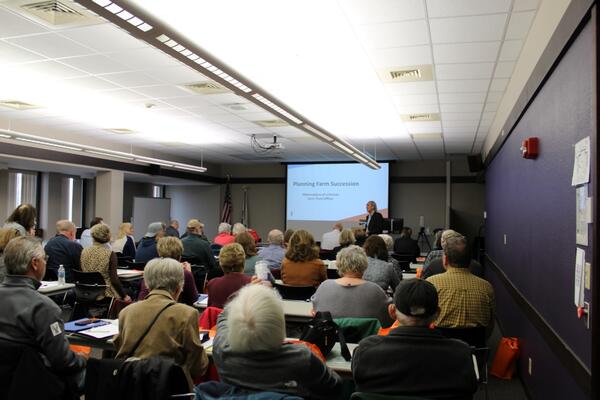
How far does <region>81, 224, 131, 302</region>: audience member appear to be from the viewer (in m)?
5.24

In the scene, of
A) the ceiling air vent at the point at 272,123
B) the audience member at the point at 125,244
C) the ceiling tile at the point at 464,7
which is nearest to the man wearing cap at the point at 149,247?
the audience member at the point at 125,244

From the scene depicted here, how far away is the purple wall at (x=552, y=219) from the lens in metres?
2.47

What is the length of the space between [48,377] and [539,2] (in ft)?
13.2

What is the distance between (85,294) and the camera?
5137 millimetres

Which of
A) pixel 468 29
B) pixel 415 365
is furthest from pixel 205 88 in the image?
pixel 415 365

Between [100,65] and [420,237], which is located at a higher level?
[100,65]

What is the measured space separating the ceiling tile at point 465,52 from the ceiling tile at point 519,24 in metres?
0.20

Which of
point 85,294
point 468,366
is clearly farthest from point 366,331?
point 85,294

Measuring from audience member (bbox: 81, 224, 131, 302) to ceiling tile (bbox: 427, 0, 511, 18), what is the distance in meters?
4.02

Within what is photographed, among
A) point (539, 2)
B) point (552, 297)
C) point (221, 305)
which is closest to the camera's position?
point (552, 297)

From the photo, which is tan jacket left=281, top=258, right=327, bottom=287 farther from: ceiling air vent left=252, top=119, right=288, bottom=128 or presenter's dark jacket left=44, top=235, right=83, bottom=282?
ceiling air vent left=252, top=119, right=288, bottom=128

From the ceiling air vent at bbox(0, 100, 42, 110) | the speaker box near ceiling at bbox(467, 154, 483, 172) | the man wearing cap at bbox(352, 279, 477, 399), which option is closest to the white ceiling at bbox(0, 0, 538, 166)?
the ceiling air vent at bbox(0, 100, 42, 110)

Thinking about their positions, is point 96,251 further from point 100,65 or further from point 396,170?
point 396,170

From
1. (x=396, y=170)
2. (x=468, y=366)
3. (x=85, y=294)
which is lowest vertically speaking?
(x=85, y=294)
